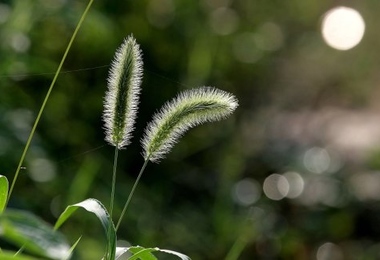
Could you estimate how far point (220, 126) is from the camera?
120 inches

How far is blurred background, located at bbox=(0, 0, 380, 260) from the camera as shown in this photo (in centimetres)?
204

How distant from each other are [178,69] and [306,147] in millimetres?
744

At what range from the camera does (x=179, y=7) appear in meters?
2.83

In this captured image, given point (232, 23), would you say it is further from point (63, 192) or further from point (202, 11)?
point (63, 192)

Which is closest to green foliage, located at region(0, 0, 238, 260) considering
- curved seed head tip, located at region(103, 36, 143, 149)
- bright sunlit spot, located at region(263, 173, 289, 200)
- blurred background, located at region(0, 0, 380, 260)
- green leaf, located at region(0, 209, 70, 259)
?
curved seed head tip, located at region(103, 36, 143, 149)

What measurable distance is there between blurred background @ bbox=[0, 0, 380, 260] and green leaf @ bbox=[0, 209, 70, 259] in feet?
3.55

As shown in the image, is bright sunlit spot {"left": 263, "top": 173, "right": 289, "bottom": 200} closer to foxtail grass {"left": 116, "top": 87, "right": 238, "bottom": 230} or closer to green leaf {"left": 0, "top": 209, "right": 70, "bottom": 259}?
foxtail grass {"left": 116, "top": 87, "right": 238, "bottom": 230}

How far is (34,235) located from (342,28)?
3.30 m

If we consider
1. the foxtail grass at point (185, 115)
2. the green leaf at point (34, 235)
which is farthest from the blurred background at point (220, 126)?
the green leaf at point (34, 235)

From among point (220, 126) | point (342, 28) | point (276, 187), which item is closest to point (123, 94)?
point (220, 126)

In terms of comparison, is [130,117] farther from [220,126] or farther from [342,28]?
[342,28]

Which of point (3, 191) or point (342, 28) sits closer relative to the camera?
point (3, 191)

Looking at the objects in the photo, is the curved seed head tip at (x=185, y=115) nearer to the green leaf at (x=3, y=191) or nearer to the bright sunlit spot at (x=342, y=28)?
the green leaf at (x=3, y=191)

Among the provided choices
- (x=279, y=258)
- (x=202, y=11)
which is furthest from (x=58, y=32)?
(x=279, y=258)
